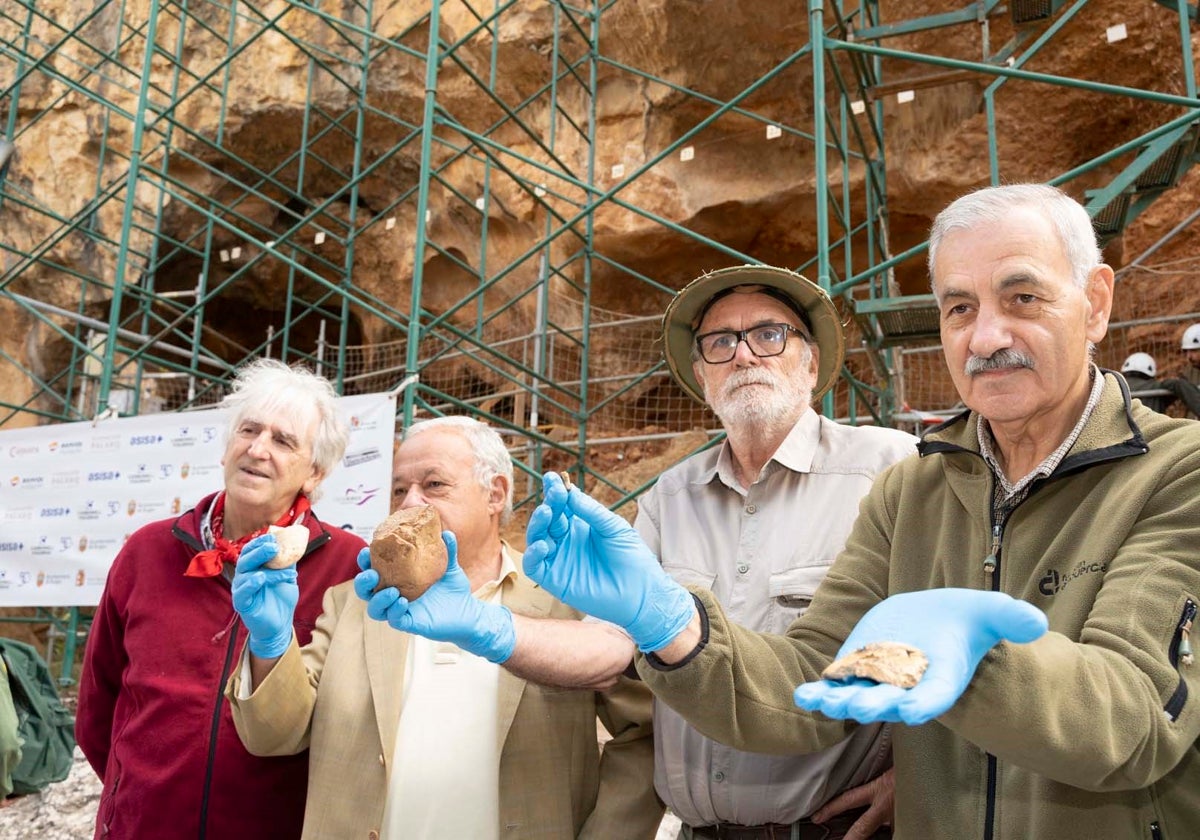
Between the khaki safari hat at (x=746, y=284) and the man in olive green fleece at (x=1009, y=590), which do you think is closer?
the man in olive green fleece at (x=1009, y=590)

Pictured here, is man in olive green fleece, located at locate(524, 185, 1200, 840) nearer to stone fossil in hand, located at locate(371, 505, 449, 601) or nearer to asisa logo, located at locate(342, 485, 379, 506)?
stone fossil in hand, located at locate(371, 505, 449, 601)

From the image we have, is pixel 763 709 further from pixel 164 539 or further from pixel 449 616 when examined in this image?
pixel 164 539

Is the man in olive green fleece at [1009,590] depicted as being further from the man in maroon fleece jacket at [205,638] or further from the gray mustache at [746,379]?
the man in maroon fleece jacket at [205,638]

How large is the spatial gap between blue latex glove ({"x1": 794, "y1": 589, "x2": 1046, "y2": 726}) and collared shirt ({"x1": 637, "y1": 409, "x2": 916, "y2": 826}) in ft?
2.06

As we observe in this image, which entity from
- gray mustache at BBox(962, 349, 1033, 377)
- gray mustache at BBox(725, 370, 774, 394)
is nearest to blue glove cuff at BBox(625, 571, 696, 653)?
gray mustache at BBox(962, 349, 1033, 377)

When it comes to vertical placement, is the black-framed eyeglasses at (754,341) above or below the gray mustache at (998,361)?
above

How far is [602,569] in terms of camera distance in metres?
1.11

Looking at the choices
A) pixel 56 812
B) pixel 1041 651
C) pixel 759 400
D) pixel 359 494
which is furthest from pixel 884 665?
pixel 56 812

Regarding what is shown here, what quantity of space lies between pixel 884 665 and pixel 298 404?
4.93 ft

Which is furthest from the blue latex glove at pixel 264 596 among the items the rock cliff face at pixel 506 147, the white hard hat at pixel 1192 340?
the white hard hat at pixel 1192 340

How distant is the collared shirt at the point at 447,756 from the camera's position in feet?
5.17

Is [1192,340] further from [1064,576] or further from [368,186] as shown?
[368,186]

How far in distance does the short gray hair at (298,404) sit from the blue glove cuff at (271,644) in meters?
0.55

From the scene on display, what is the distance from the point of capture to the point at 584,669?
143cm
